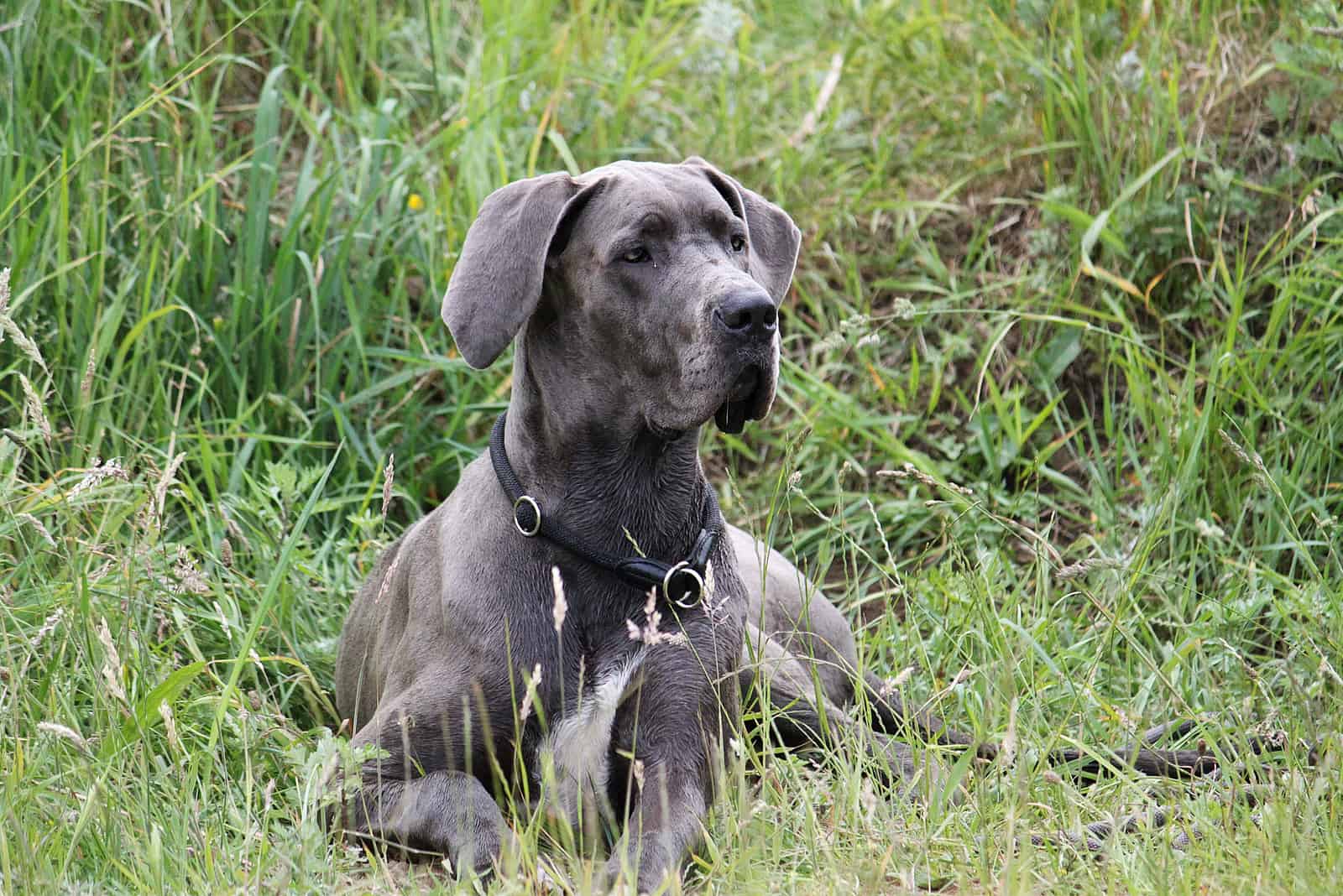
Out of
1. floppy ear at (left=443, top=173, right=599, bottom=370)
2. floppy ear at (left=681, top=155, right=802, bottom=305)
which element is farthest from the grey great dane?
floppy ear at (left=681, top=155, right=802, bottom=305)

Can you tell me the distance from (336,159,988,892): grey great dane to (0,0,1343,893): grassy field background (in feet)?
0.61

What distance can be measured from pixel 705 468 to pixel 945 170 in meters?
1.45

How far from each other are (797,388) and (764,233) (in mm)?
1338

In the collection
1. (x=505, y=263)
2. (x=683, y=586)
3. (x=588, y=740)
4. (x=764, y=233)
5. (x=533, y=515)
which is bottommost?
(x=588, y=740)

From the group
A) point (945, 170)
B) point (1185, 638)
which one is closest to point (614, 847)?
point (1185, 638)

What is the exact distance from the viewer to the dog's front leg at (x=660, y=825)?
2764 millimetres

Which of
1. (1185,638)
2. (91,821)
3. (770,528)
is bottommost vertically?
(1185,638)

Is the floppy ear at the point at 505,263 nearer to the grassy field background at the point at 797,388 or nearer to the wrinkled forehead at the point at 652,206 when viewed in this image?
the wrinkled forehead at the point at 652,206

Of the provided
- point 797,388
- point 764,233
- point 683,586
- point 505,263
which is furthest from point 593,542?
point 797,388

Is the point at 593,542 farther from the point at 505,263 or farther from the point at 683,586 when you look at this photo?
the point at 505,263

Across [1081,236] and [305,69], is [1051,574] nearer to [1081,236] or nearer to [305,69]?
[1081,236]

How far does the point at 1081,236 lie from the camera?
4902 mm

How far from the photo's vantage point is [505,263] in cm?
305

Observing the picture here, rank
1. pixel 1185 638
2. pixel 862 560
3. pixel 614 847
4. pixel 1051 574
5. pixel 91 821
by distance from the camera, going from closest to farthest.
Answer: pixel 91 821 → pixel 614 847 → pixel 1185 638 → pixel 1051 574 → pixel 862 560
